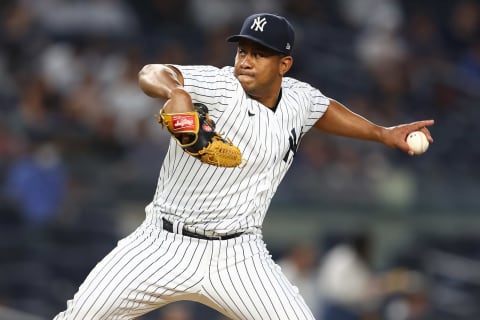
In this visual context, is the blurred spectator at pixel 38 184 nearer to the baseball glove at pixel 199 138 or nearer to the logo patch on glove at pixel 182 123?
the baseball glove at pixel 199 138

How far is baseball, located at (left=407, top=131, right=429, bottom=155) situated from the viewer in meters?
4.39

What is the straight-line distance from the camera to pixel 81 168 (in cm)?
848

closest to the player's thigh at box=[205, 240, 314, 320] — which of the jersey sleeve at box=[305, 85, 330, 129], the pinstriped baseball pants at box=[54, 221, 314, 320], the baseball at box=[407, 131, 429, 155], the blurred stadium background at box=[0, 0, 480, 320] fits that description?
the pinstriped baseball pants at box=[54, 221, 314, 320]

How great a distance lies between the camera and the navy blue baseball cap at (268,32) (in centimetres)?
412

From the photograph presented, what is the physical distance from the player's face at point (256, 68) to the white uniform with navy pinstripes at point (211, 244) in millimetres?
53

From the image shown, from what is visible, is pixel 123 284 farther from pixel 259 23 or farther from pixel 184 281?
pixel 259 23

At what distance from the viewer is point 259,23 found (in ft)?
13.6

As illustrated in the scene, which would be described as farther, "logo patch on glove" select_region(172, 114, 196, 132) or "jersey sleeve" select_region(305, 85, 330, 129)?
"jersey sleeve" select_region(305, 85, 330, 129)

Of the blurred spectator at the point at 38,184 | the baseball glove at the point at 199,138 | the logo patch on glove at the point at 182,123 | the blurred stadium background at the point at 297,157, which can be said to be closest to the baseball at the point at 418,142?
the baseball glove at the point at 199,138

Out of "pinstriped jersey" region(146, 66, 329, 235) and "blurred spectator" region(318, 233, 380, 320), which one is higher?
"blurred spectator" region(318, 233, 380, 320)

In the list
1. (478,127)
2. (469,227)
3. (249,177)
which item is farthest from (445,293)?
(249,177)

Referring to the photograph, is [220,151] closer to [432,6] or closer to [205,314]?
[205,314]

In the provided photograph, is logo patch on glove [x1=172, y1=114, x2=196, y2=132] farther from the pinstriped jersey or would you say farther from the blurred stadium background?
the blurred stadium background

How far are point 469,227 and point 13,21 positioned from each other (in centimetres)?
461
